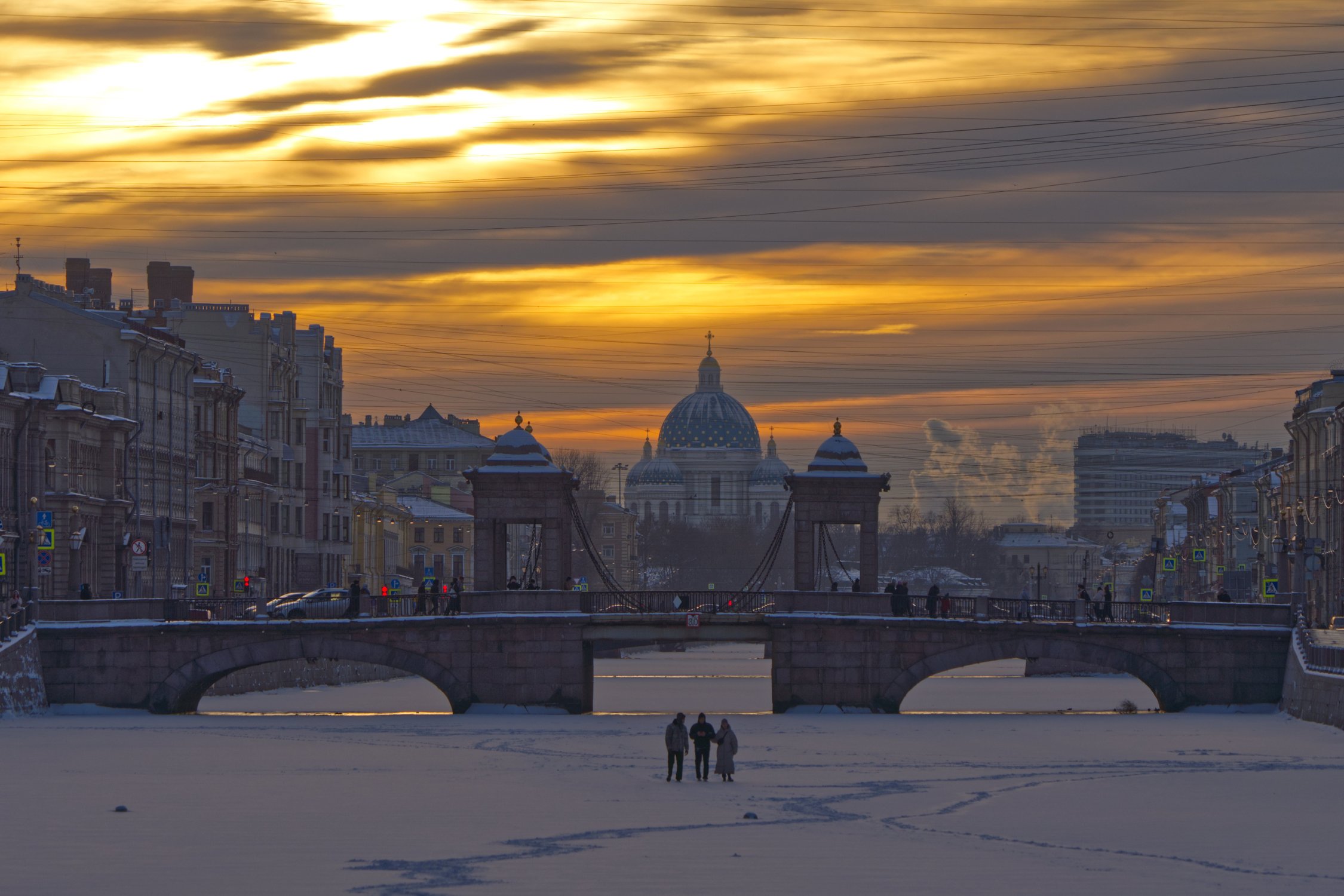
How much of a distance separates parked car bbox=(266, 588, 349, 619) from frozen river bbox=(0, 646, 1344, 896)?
237 inches

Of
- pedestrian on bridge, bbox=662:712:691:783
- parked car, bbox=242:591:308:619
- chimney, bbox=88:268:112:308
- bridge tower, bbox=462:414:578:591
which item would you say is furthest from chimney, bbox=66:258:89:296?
pedestrian on bridge, bbox=662:712:691:783

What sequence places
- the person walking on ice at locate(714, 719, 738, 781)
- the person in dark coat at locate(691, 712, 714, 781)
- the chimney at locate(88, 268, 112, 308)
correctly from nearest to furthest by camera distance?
the person in dark coat at locate(691, 712, 714, 781) → the person walking on ice at locate(714, 719, 738, 781) → the chimney at locate(88, 268, 112, 308)

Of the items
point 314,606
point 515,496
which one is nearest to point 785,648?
point 515,496

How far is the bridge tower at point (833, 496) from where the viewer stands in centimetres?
7888

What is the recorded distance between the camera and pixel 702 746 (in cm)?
4984

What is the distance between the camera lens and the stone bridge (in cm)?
7650

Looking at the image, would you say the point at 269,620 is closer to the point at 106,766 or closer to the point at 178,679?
the point at 178,679

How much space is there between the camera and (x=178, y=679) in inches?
2985

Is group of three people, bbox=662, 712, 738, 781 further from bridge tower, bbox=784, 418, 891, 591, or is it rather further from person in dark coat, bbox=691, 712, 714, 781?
bridge tower, bbox=784, 418, 891, 591

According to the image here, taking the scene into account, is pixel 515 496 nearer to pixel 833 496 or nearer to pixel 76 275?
pixel 833 496

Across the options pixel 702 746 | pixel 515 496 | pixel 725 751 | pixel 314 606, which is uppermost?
pixel 515 496

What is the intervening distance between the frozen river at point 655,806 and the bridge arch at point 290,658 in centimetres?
125

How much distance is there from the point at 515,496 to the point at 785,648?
9.94 metres

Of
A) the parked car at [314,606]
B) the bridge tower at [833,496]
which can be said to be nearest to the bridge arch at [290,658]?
the parked car at [314,606]
